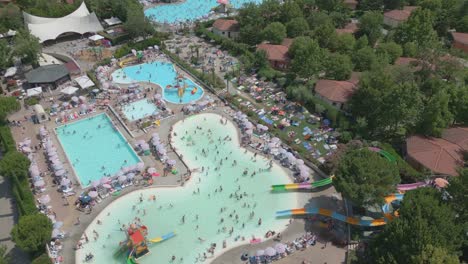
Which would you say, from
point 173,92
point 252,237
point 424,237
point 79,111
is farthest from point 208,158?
point 424,237

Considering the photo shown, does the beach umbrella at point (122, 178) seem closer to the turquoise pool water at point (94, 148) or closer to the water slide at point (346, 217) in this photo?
the turquoise pool water at point (94, 148)

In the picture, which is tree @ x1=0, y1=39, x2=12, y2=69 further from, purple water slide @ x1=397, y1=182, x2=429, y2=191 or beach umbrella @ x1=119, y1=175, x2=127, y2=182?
purple water slide @ x1=397, y1=182, x2=429, y2=191

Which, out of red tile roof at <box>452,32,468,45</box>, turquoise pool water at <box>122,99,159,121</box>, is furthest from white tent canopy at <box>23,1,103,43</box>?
red tile roof at <box>452,32,468,45</box>

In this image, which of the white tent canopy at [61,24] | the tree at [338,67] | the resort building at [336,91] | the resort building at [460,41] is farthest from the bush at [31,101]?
the resort building at [460,41]

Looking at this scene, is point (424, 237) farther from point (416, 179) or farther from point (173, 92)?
point (173, 92)

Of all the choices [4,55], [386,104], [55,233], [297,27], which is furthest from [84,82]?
[386,104]

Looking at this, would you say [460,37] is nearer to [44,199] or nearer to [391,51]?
[391,51]
